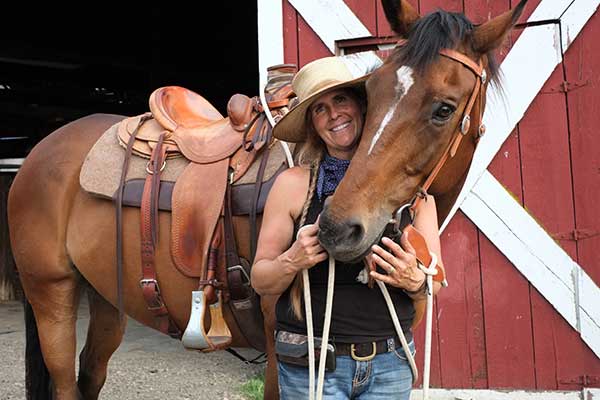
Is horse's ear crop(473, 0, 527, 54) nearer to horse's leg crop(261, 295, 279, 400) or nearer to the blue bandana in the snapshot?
the blue bandana

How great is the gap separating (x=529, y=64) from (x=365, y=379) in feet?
8.11

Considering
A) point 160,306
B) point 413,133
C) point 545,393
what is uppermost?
point 413,133

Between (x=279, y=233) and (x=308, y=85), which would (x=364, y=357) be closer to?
(x=279, y=233)

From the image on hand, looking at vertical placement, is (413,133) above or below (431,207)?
above

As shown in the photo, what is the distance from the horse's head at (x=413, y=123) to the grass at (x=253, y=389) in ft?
9.19

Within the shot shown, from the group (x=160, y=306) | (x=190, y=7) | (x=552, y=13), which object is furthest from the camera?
(x=190, y=7)

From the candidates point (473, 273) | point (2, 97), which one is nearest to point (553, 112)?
point (473, 273)

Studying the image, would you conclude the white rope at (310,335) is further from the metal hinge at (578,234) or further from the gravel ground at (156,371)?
the gravel ground at (156,371)

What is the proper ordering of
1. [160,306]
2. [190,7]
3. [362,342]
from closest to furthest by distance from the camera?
[362,342]
[160,306]
[190,7]

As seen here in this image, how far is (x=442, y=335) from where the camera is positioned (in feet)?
11.8

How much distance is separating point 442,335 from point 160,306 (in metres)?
1.81

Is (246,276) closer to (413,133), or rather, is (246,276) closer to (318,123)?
(318,123)

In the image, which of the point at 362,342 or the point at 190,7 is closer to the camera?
the point at 362,342

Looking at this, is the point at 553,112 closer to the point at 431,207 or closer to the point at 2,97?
the point at 431,207
